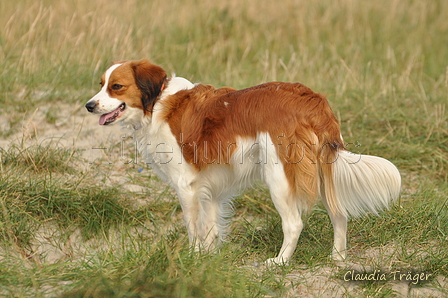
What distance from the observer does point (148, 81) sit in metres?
3.86

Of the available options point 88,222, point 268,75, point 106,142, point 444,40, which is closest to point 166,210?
point 88,222

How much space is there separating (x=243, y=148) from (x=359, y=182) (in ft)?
2.50

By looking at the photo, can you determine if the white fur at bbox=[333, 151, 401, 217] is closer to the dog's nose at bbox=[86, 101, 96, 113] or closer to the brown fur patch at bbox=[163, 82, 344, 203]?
the brown fur patch at bbox=[163, 82, 344, 203]

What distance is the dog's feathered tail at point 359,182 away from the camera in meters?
3.45

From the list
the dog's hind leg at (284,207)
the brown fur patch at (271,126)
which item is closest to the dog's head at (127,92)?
the brown fur patch at (271,126)

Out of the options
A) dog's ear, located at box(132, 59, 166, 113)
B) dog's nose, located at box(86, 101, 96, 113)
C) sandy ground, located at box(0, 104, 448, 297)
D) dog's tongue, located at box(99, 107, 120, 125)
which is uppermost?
dog's ear, located at box(132, 59, 166, 113)

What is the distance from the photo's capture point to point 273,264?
11.9 feet

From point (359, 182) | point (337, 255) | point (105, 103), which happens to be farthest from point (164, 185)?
point (359, 182)

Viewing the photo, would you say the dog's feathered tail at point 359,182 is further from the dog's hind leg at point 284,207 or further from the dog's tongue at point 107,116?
the dog's tongue at point 107,116

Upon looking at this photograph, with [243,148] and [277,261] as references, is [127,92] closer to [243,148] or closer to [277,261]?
[243,148]

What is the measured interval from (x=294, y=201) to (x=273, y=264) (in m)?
0.44

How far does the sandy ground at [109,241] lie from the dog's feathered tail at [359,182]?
0.40m

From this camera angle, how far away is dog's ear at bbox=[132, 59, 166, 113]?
3.85 m

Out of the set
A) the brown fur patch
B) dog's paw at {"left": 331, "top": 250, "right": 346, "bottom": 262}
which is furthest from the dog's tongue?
dog's paw at {"left": 331, "top": 250, "right": 346, "bottom": 262}
